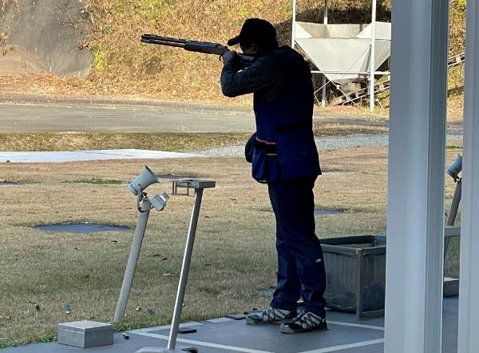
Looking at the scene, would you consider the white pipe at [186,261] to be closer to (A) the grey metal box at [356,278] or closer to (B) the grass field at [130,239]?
(B) the grass field at [130,239]

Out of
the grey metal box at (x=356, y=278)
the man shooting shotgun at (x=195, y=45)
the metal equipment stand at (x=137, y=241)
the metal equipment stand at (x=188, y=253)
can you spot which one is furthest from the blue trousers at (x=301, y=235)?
the man shooting shotgun at (x=195, y=45)

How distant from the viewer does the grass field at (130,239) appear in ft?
24.9

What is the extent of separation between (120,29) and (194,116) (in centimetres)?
960

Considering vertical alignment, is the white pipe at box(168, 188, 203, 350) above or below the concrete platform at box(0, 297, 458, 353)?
above

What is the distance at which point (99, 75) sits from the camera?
111 ft

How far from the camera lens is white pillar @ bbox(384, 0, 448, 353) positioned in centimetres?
379

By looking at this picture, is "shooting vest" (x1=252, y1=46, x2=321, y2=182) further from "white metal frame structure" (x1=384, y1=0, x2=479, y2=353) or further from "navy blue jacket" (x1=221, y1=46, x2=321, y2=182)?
"white metal frame structure" (x1=384, y1=0, x2=479, y2=353)

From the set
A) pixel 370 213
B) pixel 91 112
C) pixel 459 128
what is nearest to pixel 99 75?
pixel 91 112

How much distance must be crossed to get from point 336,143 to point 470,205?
18.0m

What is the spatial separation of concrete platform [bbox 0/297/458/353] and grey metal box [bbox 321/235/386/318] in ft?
0.56

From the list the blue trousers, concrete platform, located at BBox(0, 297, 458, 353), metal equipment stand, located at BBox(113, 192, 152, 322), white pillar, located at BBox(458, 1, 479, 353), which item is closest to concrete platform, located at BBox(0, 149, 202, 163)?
metal equipment stand, located at BBox(113, 192, 152, 322)

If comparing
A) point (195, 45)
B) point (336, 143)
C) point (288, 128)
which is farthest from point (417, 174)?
point (336, 143)

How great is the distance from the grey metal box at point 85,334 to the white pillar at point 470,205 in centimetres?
292

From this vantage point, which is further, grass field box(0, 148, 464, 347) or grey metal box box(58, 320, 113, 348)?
grass field box(0, 148, 464, 347)
